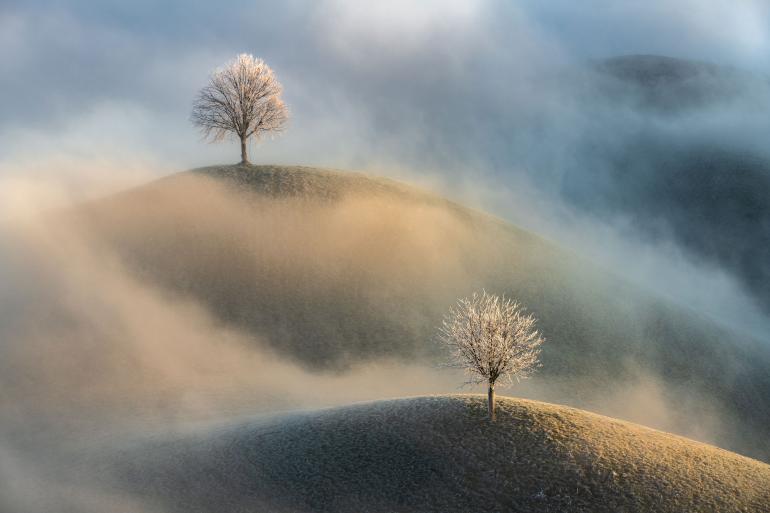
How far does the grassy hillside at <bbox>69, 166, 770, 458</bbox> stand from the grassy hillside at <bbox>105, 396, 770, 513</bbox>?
910 inches

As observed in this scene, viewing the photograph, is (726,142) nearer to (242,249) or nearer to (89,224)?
(242,249)

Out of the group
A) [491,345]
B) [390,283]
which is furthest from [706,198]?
[491,345]

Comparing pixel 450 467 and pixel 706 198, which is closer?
pixel 450 467

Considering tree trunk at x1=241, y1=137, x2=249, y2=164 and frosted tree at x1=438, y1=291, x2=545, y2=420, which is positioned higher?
tree trunk at x1=241, y1=137, x2=249, y2=164

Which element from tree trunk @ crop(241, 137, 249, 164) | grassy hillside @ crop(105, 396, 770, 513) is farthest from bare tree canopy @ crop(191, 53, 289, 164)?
grassy hillside @ crop(105, 396, 770, 513)

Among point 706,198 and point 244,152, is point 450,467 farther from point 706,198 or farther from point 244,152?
point 706,198

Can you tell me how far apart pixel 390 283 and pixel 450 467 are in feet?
142

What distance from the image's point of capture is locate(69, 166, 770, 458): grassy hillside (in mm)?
67438

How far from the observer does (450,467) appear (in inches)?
1422

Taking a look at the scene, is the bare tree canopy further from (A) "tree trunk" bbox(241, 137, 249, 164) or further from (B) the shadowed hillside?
(B) the shadowed hillside

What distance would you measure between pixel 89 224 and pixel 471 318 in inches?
2457

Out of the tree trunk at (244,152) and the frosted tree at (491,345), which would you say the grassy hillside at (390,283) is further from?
the frosted tree at (491,345)

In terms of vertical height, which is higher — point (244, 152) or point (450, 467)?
point (244, 152)

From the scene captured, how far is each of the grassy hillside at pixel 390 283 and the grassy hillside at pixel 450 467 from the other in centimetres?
2310
